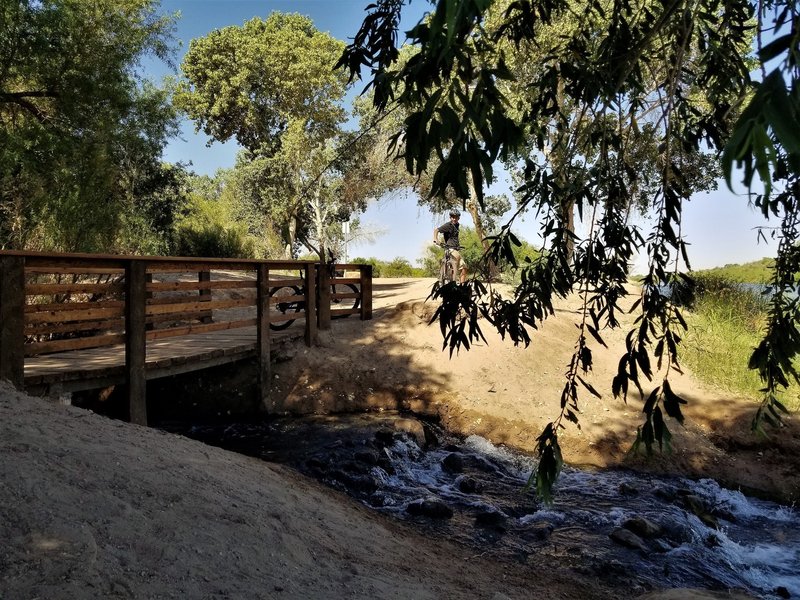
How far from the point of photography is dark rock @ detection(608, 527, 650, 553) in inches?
188

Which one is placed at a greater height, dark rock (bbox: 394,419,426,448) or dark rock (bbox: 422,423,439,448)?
dark rock (bbox: 394,419,426,448)

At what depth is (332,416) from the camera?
808 cm

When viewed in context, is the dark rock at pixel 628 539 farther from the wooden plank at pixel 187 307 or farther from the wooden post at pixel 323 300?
the wooden post at pixel 323 300

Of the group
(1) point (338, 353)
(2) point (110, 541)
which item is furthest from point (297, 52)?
(2) point (110, 541)

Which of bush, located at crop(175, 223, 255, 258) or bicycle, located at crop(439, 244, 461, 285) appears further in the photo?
bush, located at crop(175, 223, 255, 258)

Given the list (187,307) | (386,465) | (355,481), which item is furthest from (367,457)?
(187,307)

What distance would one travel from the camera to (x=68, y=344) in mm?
5645

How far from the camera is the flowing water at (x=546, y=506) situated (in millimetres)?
4582

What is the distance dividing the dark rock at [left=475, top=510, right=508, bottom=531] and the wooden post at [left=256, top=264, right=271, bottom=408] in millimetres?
4017

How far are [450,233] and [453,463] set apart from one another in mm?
5366

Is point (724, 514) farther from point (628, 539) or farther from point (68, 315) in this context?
point (68, 315)

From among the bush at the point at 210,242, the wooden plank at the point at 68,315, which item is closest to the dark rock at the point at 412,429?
the wooden plank at the point at 68,315

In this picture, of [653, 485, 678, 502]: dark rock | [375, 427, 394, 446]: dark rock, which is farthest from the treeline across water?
[375, 427, 394, 446]: dark rock

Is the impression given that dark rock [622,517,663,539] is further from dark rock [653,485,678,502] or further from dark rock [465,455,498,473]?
dark rock [465,455,498,473]
